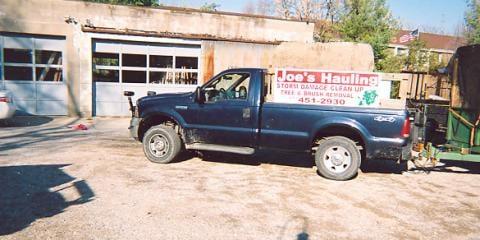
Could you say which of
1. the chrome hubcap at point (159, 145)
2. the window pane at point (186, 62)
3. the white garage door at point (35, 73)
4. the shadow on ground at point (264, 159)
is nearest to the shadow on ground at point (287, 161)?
the shadow on ground at point (264, 159)

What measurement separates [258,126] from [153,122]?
7.73 ft

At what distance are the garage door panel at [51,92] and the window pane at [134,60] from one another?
242 cm

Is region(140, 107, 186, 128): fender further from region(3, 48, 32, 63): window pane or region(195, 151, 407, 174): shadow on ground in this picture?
region(3, 48, 32, 63): window pane

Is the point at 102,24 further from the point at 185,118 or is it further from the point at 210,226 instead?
the point at 210,226

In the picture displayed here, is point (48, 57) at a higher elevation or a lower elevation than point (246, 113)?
higher

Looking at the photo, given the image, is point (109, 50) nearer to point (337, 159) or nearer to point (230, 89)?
point (230, 89)

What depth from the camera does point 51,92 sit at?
13.7 metres

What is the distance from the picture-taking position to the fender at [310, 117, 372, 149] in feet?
21.3

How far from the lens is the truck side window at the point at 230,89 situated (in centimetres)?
724

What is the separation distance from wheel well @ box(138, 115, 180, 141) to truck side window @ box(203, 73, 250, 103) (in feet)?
Result: 3.15

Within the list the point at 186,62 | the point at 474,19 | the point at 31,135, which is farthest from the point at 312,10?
the point at 31,135

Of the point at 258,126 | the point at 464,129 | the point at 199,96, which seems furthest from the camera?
the point at 464,129

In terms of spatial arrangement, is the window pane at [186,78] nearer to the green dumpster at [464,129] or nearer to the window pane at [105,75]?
the window pane at [105,75]

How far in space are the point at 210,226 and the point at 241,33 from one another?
38.4ft
